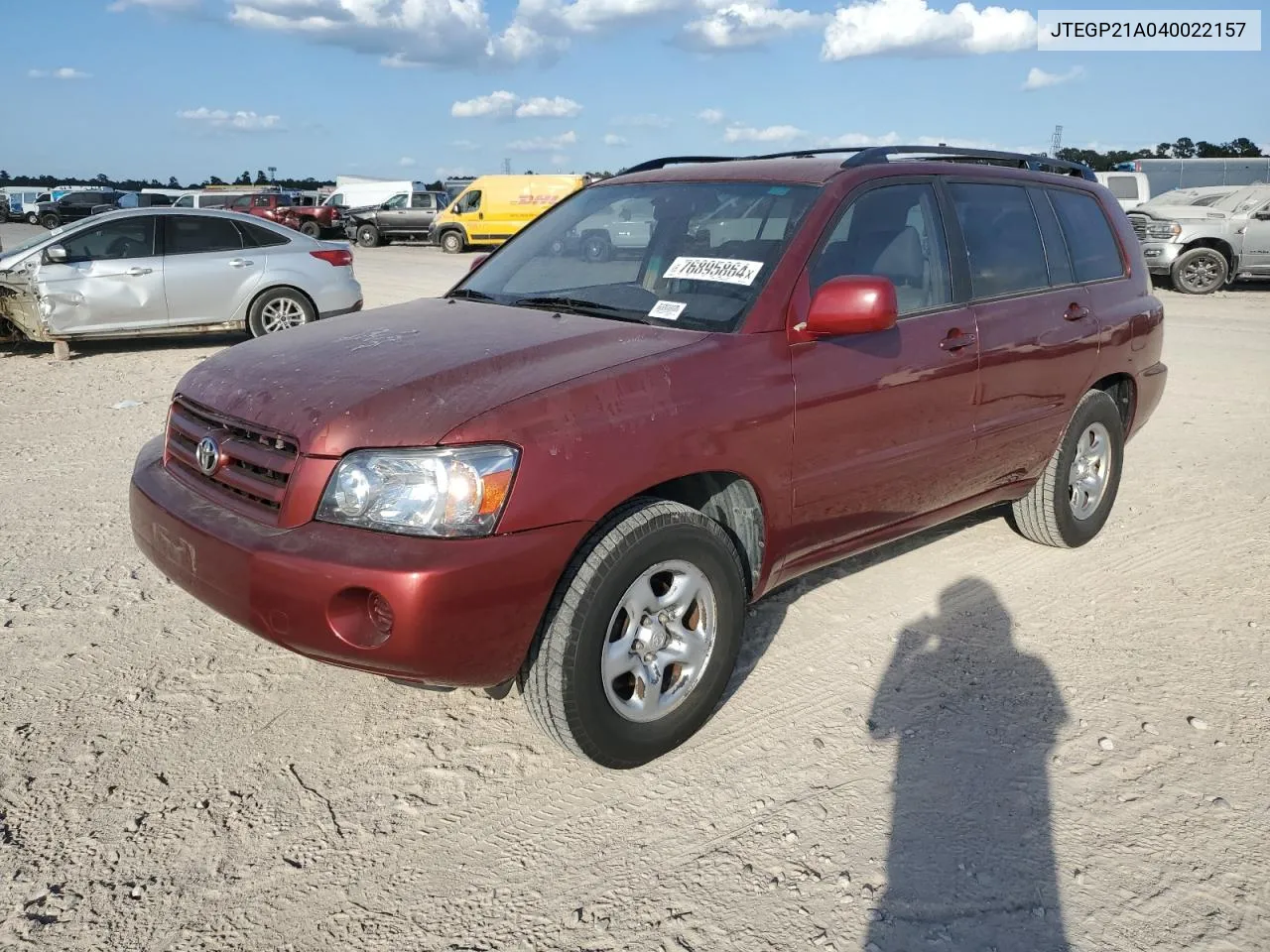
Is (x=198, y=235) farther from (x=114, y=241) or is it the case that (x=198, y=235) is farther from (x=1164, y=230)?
(x=1164, y=230)

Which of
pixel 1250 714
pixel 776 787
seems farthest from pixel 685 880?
pixel 1250 714

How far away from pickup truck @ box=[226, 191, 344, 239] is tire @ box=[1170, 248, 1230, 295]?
2446cm

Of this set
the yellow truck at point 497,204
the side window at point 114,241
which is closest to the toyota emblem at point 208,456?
the side window at point 114,241

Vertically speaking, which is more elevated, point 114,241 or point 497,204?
point 497,204

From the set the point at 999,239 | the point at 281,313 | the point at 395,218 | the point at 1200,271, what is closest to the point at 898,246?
the point at 999,239

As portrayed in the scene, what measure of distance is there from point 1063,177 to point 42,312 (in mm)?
9328

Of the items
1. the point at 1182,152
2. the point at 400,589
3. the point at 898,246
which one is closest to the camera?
the point at 400,589

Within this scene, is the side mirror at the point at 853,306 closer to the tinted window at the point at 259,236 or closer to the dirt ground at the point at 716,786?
the dirt ground at the point at 716,786

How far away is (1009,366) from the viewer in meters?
4.11

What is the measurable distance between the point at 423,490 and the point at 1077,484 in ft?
11.7

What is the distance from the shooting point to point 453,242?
29.4 metres

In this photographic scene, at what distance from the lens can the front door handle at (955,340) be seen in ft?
12.5

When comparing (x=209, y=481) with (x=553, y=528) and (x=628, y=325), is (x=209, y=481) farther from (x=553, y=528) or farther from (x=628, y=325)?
(x=628, y=325)

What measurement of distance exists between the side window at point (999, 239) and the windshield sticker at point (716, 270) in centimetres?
115
